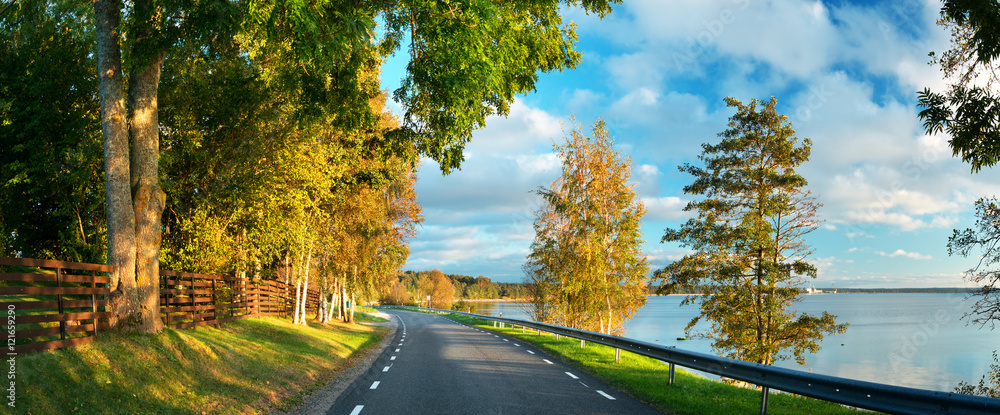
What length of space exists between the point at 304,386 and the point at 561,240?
782 inches

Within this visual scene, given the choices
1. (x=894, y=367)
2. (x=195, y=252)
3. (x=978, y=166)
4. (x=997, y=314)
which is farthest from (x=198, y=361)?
(x=894, y=367)

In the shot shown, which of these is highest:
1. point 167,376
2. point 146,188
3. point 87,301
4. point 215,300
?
point 146,188

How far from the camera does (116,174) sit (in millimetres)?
10625

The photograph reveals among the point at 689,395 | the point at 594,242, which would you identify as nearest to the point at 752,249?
the point at 594,242

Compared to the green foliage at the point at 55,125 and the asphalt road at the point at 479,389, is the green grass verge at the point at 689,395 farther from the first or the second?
the green foliage at the point at 55,125

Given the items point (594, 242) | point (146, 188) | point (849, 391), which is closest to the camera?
point (849, 391)

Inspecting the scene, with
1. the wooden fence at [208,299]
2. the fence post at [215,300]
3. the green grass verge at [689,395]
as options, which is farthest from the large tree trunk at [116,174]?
the green grass verge at [689,395]

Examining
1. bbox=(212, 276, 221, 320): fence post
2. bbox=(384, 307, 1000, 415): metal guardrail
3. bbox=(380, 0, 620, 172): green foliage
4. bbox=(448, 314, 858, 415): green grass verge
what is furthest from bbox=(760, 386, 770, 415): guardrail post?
bbox=(212, 276, 221, 320): fence post

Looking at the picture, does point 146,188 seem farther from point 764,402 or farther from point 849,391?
point 849,391

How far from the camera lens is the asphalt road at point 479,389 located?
28.8ft

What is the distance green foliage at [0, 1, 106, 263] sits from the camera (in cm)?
1538

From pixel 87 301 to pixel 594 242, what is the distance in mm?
21752

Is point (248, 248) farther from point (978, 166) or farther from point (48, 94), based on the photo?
point (978, 166)

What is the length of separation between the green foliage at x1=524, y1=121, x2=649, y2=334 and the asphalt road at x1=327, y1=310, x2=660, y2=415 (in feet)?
39.5
